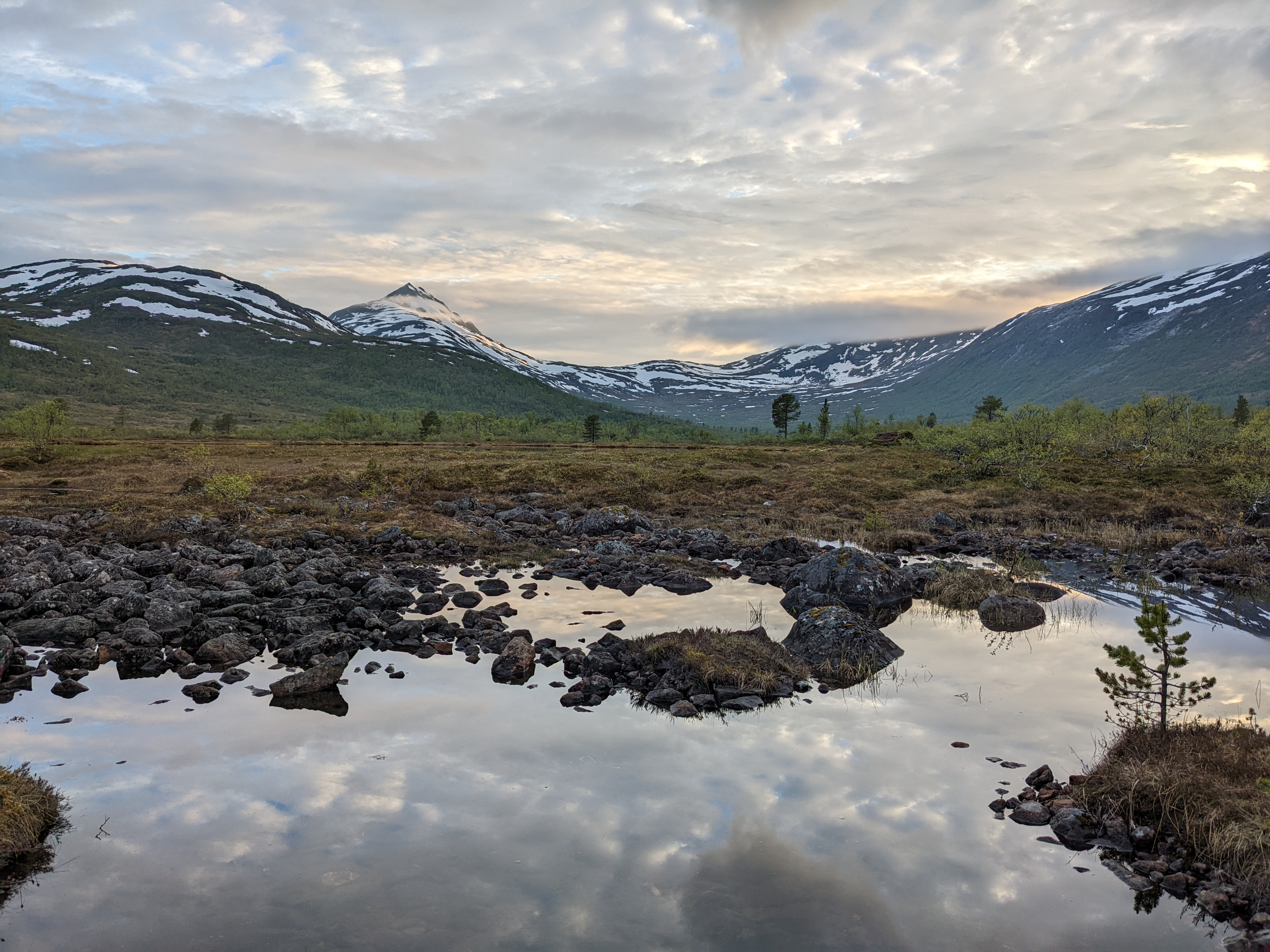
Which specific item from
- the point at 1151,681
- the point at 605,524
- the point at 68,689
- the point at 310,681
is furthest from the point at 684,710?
the point at 605,524

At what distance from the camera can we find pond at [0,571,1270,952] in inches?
340

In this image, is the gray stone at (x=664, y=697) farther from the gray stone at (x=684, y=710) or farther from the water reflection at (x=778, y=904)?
the water reflection at (x=778, y=904)

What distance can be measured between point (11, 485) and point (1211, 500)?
3036 inches

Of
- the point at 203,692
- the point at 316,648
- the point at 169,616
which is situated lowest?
the point at 203,692

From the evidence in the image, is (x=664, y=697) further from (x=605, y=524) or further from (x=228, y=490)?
(x=228, y=490)

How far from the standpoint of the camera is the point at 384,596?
21.9 meters

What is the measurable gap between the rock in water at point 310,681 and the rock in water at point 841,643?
36.9 feet

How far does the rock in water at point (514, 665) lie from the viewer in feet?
54.5

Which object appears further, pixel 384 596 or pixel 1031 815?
pixel 384 596

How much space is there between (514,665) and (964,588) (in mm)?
16231

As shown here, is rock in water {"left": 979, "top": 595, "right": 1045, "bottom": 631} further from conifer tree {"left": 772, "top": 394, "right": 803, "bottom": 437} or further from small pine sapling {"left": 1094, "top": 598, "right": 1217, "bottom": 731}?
conifer tree {"left": 772, "top": 394, "right": 803, "bottom": 437}

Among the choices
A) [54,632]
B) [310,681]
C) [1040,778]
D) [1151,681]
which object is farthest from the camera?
[54,632]

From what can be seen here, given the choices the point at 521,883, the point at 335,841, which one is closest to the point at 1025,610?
the point at 521,883

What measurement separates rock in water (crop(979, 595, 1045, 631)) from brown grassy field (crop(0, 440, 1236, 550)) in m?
10.8
